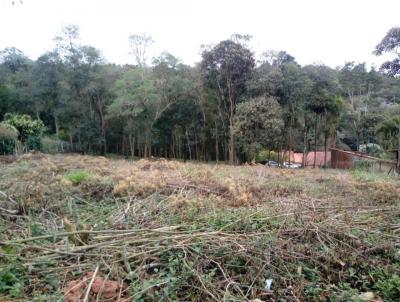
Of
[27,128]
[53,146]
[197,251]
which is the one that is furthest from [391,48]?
[53,146]

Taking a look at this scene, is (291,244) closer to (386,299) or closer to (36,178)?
(386,299)

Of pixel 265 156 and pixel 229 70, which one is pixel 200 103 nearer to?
pixel 229 70

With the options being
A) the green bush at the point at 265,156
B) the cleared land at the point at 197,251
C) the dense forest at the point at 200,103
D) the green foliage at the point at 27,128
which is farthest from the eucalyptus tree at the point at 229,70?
the cleared land at the point at 197,251

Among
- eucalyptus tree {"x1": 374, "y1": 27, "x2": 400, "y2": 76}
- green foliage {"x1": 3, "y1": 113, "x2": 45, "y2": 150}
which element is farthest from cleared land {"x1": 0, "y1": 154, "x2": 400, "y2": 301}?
green foliage {"x1": 3, "y1": 113, "x2": 45, "y2": 150}

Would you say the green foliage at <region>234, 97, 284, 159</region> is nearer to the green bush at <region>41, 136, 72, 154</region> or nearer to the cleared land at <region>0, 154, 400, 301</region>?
the cleared land at <region>0, 154, 400, 301</region>

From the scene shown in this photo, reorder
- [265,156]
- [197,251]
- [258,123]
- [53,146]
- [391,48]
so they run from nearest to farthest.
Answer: [197,251] → [391,48] → [258,123] → [265,156] → [53,146]

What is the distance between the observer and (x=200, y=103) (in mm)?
22094

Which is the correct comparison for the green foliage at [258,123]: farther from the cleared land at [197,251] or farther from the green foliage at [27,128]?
the cleared land at [197,251]

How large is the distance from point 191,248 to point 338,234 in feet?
5.22

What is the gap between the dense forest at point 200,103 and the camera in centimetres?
1777

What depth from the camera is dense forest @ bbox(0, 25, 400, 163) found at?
58.3ft

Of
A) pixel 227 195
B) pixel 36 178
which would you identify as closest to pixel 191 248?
pixel 227 195

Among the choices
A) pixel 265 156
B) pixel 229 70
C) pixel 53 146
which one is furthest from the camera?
pixel 53 146

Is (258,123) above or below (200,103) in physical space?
below
